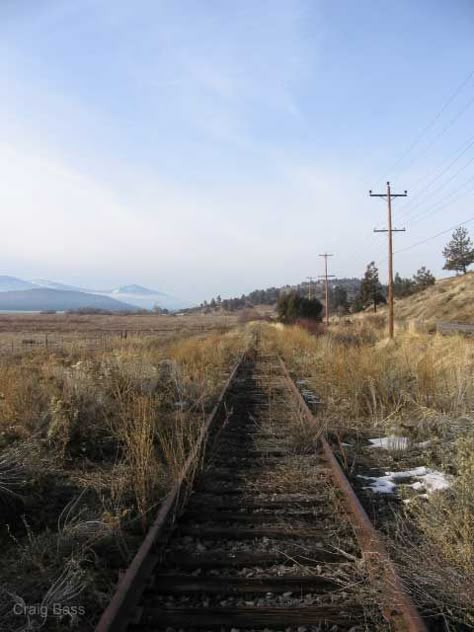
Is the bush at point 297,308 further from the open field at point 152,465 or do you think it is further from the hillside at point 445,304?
the open field at point 152,465

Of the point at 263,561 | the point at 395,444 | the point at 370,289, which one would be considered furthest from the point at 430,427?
the point at 370,289

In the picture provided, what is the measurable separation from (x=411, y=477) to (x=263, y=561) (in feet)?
8.38

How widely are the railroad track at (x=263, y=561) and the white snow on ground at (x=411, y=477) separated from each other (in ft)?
1.47

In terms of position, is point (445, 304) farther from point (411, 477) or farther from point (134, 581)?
point (134, 581)

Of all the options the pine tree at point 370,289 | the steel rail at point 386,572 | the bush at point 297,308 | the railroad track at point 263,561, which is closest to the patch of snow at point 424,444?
the railroad track at point 263,561

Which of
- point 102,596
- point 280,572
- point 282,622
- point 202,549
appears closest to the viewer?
point 282,622

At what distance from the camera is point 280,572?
11.0 ft

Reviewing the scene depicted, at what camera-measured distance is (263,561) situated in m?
3.47

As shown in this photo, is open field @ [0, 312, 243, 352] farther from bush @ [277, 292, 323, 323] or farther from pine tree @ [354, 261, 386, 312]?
pine tree @ [354, 261, 386, 312]

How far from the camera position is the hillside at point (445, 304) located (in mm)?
55281

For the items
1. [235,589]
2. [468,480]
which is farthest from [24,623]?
[468,480]

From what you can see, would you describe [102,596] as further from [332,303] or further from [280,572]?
[332,303]

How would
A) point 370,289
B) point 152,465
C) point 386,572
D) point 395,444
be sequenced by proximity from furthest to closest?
1. point 370,289
2. point 395,444
3. point 152,465
4. point 386,572

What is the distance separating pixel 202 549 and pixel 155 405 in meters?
4.37
